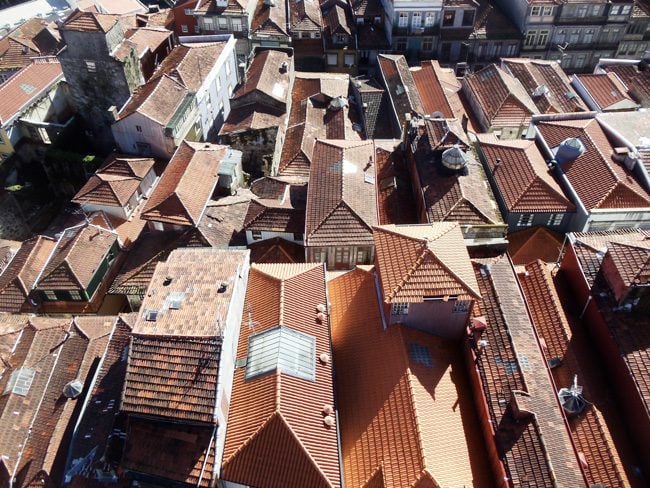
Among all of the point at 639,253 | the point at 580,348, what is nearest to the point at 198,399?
the point at 580,348

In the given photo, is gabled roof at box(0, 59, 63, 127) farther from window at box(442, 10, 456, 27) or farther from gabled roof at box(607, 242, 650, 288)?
gabled roof at box(607, 242, 650, 288)

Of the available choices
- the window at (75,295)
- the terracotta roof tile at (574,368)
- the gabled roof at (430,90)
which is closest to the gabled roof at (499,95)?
the gabled roof at (430,90)

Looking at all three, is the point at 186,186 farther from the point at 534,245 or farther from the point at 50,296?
the point at 534,245

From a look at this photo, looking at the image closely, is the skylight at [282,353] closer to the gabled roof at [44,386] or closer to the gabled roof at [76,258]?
the gabled roof at [44,386]

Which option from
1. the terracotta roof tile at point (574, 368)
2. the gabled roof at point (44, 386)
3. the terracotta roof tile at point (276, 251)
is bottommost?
the gabled roof at point (44, 386)

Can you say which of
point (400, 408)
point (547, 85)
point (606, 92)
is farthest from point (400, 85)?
point (400, 408)

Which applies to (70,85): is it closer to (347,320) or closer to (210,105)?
(210,105)
